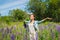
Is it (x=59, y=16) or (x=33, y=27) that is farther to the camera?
(x=59, y=16)

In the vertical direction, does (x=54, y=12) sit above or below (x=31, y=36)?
below

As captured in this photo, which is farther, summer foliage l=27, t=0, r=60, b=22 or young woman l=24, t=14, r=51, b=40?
summer foliage l=27, t=0, r=60, b=22

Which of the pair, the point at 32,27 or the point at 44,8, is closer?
the point at 32,27

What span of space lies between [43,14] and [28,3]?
931 cm

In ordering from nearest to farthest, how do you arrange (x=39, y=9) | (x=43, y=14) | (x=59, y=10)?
(x=59, y=10) → (x=43, y=14) → (x=39, y=9)

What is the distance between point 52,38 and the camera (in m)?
7.88

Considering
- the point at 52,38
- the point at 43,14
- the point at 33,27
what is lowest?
the point at 43,14

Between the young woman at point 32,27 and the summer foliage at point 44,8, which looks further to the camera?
the summer foliage at point 44,8

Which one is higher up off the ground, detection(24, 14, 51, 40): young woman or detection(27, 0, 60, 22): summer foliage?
detection(24, 14, 51, 40): young woman

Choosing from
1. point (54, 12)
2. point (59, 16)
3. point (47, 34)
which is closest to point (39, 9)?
point (54, 12)

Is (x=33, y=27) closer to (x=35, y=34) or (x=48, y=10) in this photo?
(x=35, y=34)

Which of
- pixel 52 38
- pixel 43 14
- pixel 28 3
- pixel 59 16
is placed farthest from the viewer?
pixel 28 3

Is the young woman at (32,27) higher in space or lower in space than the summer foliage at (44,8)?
higher

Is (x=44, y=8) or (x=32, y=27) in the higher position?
(x=32, y=27)
